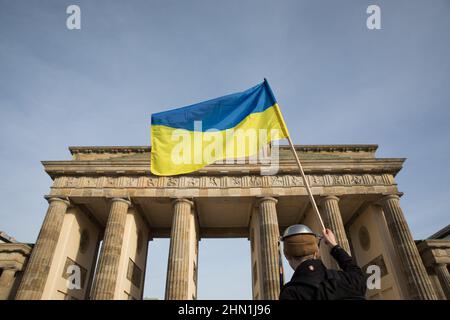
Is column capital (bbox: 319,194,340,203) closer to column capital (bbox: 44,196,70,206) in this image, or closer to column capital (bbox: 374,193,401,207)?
column capital (bbox: 374,193,401,207)

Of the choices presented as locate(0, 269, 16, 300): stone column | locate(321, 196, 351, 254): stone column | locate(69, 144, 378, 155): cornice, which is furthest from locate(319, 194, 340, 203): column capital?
locate(0, 269, 16, 300): stone column

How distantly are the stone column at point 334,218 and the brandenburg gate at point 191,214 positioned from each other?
0.23 feet

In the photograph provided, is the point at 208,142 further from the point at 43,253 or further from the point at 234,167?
the point at 43,253

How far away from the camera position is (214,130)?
7246mm

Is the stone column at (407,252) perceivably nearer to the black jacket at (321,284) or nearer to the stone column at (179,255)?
the stone column at (179,255)

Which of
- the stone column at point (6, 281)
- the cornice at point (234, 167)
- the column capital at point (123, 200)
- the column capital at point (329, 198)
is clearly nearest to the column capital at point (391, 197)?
the cornice at point (234, 167)

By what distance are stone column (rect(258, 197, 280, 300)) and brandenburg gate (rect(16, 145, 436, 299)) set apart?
6cm

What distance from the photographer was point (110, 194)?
62.8 feet

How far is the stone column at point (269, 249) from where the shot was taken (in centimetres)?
1582

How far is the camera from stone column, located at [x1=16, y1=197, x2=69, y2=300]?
15985 millimetres

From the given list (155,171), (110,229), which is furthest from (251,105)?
(110,229)

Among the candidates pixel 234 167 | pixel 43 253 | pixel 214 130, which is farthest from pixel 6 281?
pixel 214 130

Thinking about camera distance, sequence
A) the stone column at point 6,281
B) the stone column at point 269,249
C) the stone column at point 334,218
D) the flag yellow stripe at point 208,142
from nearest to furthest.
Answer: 1. the flag yellow stripe at point 208,142
2. the stone column at point 269,249
3. the stone column at point 334,218
4. the stone column at point 6,281
